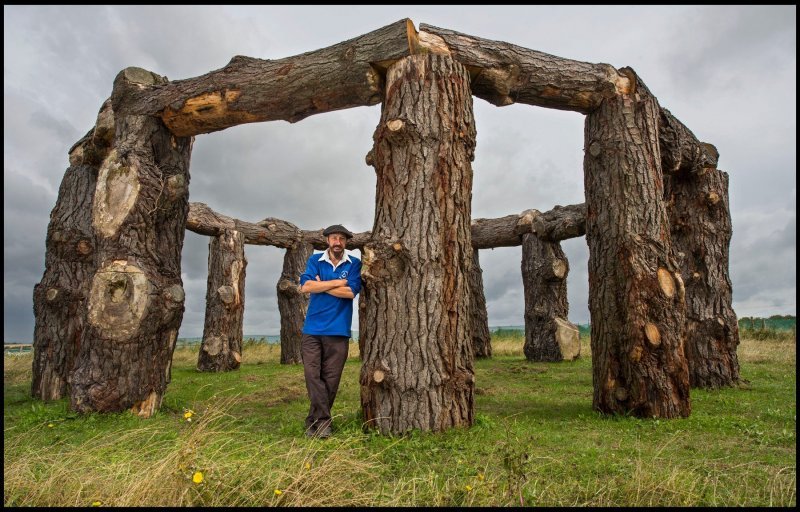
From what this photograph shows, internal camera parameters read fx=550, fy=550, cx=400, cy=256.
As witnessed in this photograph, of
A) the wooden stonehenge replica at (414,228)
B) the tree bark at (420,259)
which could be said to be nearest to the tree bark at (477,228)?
the wooden stonehenge replica at (414,228)

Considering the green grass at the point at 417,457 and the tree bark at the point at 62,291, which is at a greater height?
the tree bark at the point at 62,291

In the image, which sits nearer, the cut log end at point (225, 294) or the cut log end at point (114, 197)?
the cut log end at point (114, 197)

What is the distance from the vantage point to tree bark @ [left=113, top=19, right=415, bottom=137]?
242 inches

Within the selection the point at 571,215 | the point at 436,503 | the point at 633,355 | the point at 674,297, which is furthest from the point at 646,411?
the point at 571,215

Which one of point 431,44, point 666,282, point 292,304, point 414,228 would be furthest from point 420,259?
point 292,304

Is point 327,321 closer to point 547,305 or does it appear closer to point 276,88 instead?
point 276,88

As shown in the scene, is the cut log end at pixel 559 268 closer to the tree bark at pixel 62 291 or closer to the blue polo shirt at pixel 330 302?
the blue polo shirt at pixel 330 302

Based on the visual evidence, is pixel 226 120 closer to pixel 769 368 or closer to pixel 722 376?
pixel 722 376

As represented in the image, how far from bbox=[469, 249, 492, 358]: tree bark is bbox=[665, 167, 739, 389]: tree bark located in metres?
6.00

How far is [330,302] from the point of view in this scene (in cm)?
578

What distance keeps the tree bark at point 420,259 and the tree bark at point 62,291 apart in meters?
5.32

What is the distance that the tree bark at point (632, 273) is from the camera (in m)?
6.45

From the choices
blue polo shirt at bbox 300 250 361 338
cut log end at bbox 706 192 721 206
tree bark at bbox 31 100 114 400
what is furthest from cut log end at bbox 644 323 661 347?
tree bark at bbox 31 100 114 400

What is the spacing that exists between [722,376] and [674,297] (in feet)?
10.2
